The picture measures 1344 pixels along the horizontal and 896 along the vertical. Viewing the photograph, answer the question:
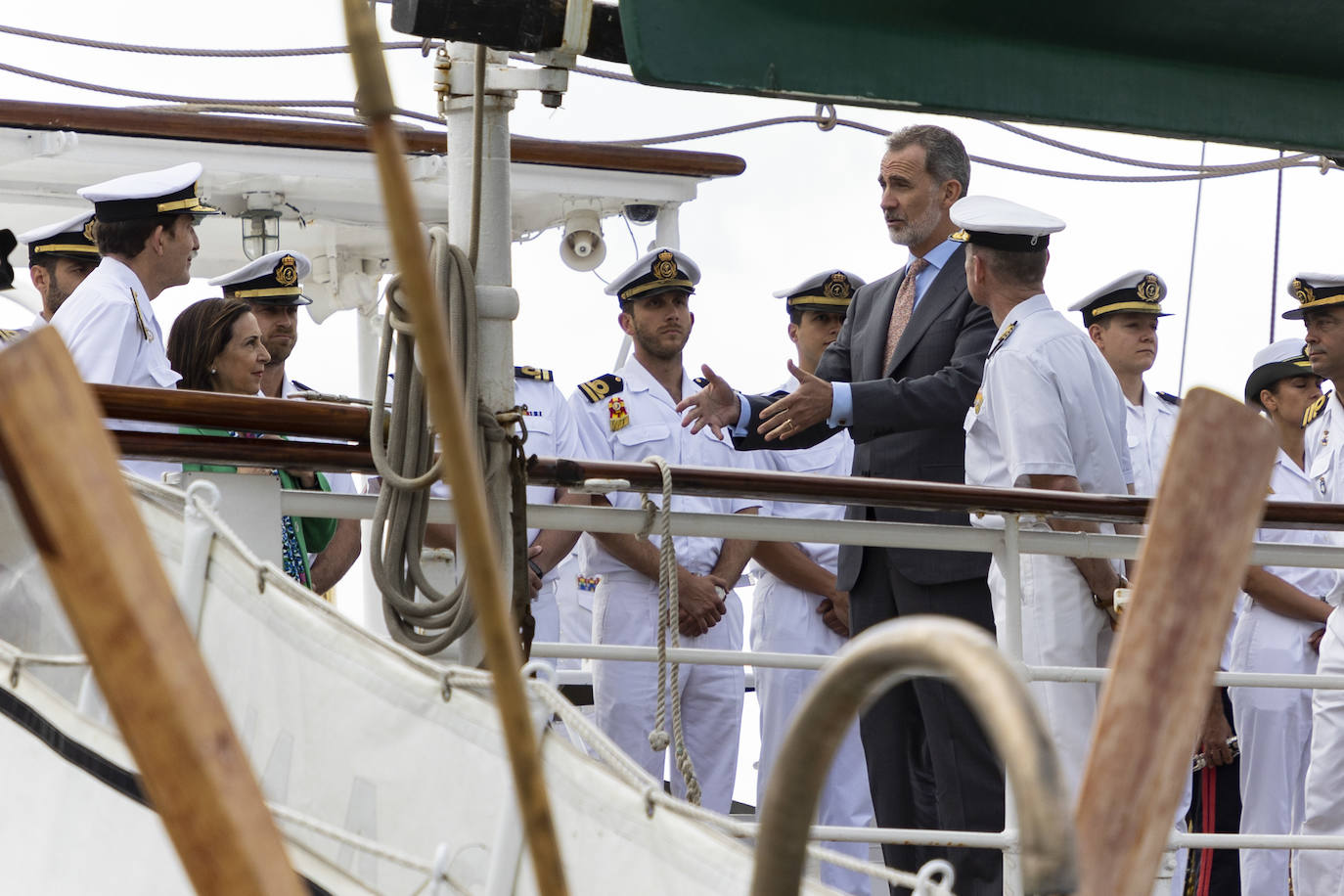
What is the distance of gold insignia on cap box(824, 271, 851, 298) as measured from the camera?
4.38 metres

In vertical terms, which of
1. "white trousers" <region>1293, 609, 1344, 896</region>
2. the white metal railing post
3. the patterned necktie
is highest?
the patterned necktie

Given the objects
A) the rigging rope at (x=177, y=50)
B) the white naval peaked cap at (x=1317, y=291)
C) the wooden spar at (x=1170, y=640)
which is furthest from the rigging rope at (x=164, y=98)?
the wooden spar at (x=1170, y=640)

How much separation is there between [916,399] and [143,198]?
1695 mm

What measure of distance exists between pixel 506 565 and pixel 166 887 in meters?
0.55

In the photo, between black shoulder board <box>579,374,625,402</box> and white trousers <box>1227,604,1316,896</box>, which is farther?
black shoulder board <box>579,374,625,402</box>

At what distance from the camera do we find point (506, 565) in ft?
6.27

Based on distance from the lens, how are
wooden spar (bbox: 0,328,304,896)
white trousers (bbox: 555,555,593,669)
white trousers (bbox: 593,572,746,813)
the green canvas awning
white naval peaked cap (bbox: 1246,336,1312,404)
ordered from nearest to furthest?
wooden spar (bbox: 0,328,304,896)
the green canvas awning
white trousers (bbox: 593,572,746,813)
white naval peaked cap (bbox: 1246,336,1312,404)
white trousers (bbox: 555,555,593,669)

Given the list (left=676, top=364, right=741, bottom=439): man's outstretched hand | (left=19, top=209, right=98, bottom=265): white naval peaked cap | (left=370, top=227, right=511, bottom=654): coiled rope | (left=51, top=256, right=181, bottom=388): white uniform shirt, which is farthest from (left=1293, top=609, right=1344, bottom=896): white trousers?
(left=19, top=209, right=98, bottom=265): white naval peaked cap

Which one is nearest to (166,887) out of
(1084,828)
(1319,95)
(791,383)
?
(1084,828)

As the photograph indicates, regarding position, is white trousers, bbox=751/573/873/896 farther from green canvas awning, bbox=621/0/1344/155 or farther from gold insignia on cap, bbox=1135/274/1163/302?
green canvas awning, bbox=621/0/1344/155

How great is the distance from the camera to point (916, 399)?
121 inches

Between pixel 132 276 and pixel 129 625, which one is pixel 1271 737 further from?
pixel 129 625

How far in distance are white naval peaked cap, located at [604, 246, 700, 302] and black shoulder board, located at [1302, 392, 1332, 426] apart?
175 centimetres

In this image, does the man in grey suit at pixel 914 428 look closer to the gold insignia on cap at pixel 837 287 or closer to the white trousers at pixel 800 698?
the white trousers at pixel 800 698
